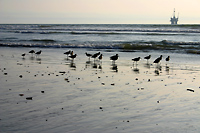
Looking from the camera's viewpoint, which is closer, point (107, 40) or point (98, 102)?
point (98, 102)

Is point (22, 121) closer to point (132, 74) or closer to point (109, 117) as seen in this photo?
point (109, 117)

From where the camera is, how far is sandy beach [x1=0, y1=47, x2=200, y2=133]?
755 centimetres

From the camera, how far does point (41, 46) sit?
34.0 metres

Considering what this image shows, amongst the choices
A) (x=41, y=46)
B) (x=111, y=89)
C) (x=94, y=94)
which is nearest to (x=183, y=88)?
(x=111, y=89)

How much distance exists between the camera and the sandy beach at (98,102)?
24.8 ft

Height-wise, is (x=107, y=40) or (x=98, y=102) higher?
(x=98, y=102)

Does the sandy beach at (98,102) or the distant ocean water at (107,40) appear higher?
the sandy beach at (98,102)

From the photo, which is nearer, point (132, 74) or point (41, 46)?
point (132, 74)

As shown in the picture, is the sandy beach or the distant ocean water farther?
the distant ocean water

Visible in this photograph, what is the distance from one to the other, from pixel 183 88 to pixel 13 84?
6315 mm

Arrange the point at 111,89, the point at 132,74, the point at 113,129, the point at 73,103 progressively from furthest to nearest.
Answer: the point at 132,74 < the point at 111,89 < the point at 73,103 < the point at 113,129

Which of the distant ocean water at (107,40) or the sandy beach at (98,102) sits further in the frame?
the distant ocean water at (107,40)

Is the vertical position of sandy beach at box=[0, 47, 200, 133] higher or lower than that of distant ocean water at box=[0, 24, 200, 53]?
higher

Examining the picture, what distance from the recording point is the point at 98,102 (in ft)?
31.5
